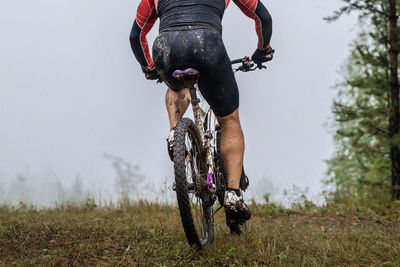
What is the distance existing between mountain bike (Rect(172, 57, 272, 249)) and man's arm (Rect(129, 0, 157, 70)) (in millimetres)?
716

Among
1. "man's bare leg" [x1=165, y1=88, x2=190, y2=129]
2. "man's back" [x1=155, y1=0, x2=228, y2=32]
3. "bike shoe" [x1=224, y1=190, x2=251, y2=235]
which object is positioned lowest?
"bike shoe" [x1=224, y1=190, x2=251, y2=235]

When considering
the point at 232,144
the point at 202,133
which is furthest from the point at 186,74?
the point at 232,144

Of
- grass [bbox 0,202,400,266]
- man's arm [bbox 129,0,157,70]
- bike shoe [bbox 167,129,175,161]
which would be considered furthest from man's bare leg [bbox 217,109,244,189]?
man's arm [bbox 129,0,157,70]

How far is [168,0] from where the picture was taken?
10.1ft

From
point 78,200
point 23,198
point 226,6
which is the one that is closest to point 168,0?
point 226,6

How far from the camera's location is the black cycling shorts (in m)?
2.93

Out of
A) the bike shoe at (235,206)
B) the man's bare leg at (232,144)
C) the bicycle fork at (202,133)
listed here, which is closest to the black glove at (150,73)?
the bicycle fork at (202,133)

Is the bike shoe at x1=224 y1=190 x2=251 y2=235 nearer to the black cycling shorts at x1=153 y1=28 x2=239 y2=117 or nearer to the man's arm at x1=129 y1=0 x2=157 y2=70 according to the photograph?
the black cycling shorts at x1=153 y1=28 x2=239 y2=117

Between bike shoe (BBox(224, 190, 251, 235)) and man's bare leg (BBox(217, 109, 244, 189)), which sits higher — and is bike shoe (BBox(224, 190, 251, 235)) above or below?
below

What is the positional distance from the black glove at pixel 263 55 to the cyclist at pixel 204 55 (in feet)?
0.74

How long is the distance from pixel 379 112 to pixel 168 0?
609 centimetres

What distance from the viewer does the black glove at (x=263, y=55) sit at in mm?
3973

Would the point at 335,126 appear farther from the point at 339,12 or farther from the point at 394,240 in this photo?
the point at 394,240

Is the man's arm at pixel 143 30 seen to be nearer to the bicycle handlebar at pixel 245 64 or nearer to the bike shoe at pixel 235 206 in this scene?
the bicycle handlebar at pixel 245 64
